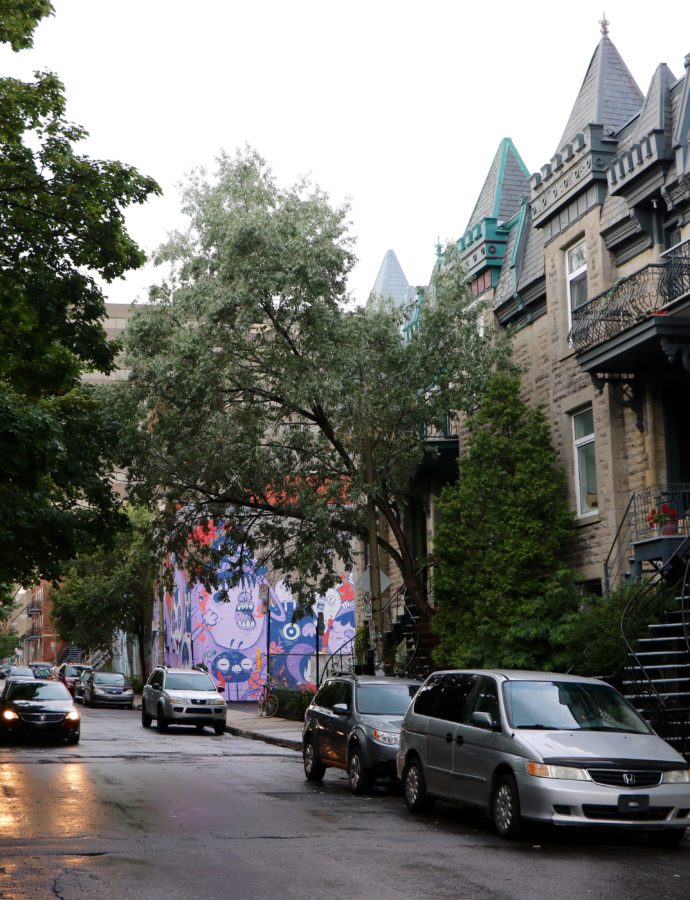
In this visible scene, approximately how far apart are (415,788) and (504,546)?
29.4ft

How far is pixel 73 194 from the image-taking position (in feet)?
56.4

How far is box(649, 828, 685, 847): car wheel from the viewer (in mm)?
10859

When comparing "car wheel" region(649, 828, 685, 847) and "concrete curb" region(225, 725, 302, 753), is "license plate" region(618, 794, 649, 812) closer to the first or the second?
"car wheel" region(649, 828, 685, 847)

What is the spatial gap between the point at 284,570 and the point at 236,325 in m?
6.05

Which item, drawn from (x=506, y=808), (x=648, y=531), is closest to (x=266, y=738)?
(x=648, y=531)

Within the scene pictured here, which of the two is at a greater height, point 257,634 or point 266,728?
point 257,634

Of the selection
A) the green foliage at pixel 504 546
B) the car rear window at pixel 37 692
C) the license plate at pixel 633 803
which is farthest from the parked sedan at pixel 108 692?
the license plate at pixel 633 803

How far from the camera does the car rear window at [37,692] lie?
26672mm

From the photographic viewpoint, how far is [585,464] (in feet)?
72.6

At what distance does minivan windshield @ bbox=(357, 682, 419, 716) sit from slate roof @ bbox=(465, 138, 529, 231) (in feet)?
45.9

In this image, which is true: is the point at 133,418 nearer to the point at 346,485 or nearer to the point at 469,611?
the point at 346,485

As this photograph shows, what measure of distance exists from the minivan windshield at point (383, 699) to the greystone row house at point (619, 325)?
330 centimetres

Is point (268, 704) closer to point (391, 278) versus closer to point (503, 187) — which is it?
point (391, 278)

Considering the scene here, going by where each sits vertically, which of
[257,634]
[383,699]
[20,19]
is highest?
[20,19]
